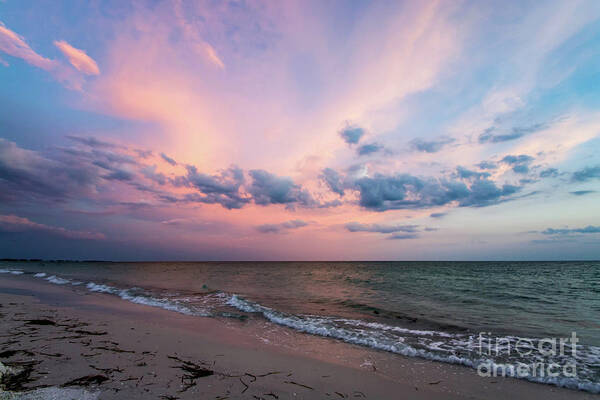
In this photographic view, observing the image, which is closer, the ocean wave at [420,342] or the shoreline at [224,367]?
the shoreline at [224,367]

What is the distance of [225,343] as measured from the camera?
8.34 metres

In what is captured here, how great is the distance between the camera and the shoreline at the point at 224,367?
5.09 m

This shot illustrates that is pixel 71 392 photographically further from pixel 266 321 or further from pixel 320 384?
pixel 266 321

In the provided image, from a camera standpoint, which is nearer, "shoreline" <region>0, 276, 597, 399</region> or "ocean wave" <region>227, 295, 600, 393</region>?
"shoreline" <region>0, 276, 597, 399</region>

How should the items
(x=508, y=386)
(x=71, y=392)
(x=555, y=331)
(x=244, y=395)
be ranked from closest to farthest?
(x=71, y=392) < (x=244, y=395) < (x=508, y=386) < (x=555, y=331)

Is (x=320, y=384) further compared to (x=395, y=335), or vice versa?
(x=395, y=335)

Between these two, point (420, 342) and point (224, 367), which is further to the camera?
point (420, 342)

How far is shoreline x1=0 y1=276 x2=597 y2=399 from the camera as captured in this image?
5.09 meters

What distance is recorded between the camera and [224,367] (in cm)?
618

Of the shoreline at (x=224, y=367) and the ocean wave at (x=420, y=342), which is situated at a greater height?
the shoreline at (x=224, y=367)

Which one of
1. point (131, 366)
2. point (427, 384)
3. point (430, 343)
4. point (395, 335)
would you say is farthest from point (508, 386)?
point (131, 366)

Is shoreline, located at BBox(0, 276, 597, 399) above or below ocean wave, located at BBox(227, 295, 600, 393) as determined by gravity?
above

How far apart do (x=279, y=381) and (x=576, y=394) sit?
646 centimetres

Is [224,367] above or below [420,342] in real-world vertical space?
above
